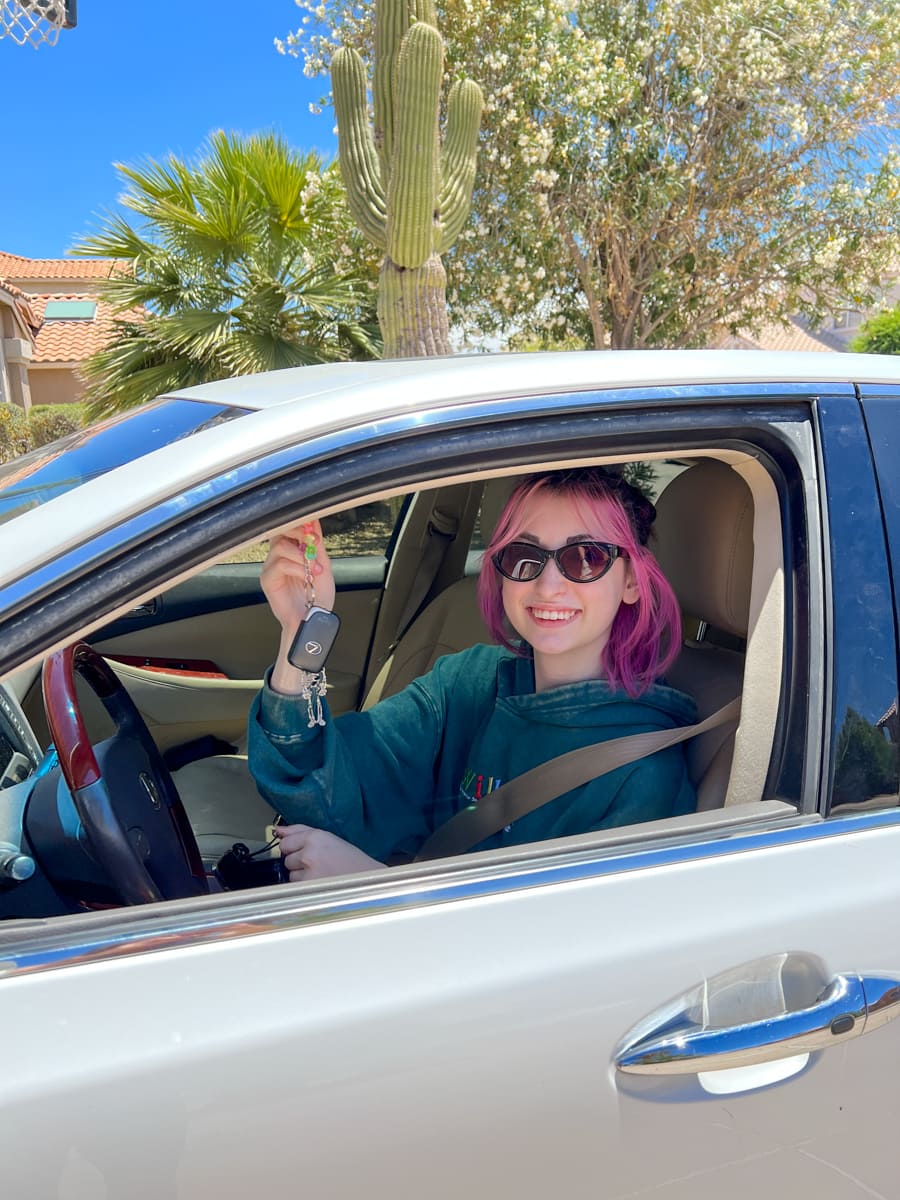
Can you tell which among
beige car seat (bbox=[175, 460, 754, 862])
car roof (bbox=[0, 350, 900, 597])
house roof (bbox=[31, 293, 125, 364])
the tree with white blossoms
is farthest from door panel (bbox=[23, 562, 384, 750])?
house roof (bbox=[31, 293, 125, 364])

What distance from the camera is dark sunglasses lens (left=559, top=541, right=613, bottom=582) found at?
64.4 inches

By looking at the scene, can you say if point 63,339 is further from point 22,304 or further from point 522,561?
point 522,561

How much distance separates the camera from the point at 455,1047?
0.99 metres

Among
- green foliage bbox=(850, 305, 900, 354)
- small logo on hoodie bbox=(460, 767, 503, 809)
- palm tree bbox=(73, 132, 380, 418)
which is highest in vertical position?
green foliage bbox=(850, 305, 900, 354)

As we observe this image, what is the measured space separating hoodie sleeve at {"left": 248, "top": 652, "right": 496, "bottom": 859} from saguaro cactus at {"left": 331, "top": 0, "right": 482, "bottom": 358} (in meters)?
4.86

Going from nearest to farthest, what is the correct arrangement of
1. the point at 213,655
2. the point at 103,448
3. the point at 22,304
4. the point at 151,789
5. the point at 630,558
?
the point at 103,448, the point at 151,789, the point at 630,558, the point at 213,655, the point at 22,304

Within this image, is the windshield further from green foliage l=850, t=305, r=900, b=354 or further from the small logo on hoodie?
green foliage l=850, t=305, r=900, b=354

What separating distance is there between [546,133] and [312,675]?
813 cm

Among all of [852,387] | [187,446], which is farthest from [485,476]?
[852,387]

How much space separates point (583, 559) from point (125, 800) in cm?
81

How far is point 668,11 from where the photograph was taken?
8664 mm

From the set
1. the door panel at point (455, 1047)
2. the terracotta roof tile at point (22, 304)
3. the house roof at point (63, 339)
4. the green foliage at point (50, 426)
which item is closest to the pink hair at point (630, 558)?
the door panel at point (455, 1047)

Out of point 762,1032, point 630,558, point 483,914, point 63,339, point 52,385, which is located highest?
point 63,339

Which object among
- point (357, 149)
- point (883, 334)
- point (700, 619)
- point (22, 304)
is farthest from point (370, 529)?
point (22, 304)
